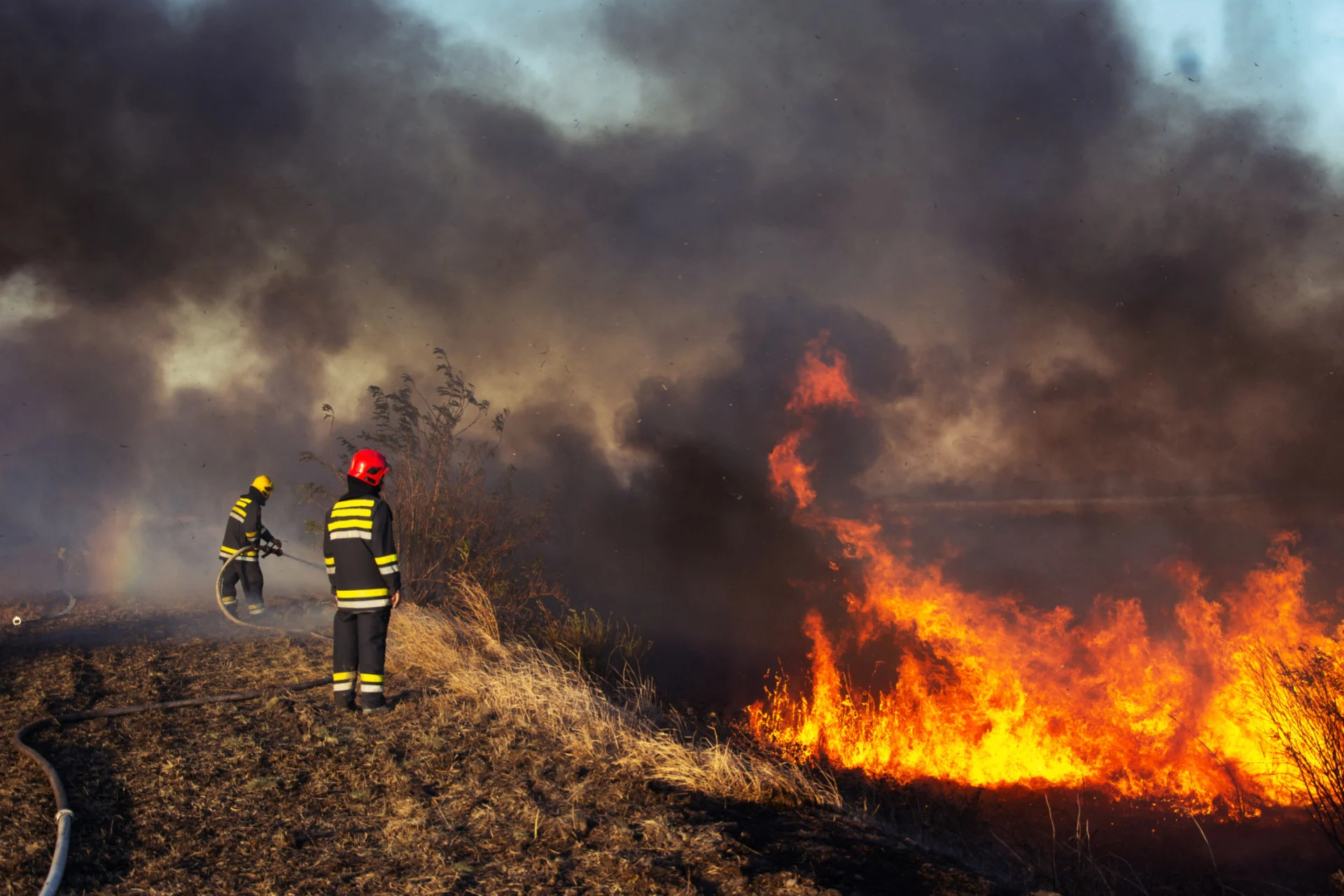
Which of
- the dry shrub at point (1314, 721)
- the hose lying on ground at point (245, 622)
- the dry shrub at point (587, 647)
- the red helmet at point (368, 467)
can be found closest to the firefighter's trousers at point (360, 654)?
the red helmet at point (368, 467)

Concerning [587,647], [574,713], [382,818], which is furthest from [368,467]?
[587,647]

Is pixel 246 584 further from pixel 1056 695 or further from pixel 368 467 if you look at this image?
pixel 1056 695

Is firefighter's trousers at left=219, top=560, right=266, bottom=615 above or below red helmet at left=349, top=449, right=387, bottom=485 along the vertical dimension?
below

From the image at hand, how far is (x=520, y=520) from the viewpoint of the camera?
35.9 feet

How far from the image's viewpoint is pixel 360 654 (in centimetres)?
602

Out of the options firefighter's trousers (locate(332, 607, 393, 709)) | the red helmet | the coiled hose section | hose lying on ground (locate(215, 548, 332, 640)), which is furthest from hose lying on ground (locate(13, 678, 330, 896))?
hose lying on ground (locate(215, 548, 332, 640))

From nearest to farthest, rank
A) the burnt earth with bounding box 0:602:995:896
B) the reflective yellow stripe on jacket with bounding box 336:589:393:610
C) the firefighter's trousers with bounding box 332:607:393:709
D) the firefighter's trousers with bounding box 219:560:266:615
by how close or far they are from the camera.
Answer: the burnt earth with bounding box 0:602:995:896 → the firefighter's trousers with bounding box 332:607:393:709 → the reflective yellow stripe on jacket with bounding box 336:589:393:610 → the firefighter's trousers with bounding box 219:560:266:615

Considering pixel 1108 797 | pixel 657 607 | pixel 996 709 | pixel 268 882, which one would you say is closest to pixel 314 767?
pixel 268 882

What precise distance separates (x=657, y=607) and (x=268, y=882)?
51.3 feet

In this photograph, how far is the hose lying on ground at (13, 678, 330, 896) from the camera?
318 centimetres

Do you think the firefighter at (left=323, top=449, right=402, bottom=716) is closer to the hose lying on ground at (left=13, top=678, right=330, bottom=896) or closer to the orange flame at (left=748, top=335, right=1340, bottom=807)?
the hose lying on ground at (left=13, top=678, right=330, bottom=896)

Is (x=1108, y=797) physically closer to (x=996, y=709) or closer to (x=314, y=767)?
(x=996, y=709)

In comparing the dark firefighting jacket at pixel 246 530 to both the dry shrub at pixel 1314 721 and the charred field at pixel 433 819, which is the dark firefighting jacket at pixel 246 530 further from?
the dry shrub at pixel 1314 721

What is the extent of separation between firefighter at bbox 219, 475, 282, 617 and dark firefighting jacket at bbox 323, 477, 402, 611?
4.90 metres
